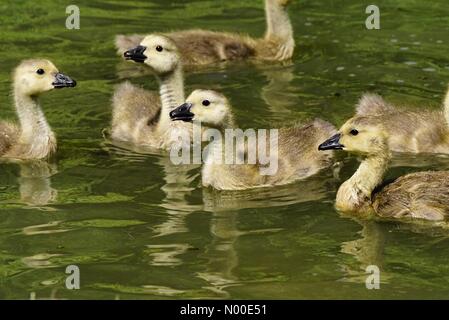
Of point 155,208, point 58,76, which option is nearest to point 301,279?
point 155,208

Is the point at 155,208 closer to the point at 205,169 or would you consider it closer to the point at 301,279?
the point at 205,169

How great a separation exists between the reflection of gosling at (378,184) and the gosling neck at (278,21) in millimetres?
4352

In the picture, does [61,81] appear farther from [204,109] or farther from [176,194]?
[176,194]

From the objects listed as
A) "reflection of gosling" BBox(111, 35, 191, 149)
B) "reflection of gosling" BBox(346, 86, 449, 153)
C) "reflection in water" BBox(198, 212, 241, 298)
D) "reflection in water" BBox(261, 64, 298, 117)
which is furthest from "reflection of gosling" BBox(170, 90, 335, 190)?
"reflection in water" BBox(261, 64, 298, 117)

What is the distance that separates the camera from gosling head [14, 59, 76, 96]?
10.6m

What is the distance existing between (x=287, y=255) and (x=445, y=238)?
3.71 feet

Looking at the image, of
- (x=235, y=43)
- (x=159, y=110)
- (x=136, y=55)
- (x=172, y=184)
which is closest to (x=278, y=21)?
(x=235, y=43)

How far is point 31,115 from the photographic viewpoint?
10.7m

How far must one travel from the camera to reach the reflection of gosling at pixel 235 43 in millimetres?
12927

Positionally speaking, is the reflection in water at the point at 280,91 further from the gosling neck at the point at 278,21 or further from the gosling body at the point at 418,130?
the gosling body at the point at 418,130

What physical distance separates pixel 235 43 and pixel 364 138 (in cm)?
403

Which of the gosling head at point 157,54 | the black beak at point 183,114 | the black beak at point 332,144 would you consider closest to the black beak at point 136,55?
the gosling head at point 157,54

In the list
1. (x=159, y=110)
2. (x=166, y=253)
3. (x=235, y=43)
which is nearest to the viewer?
(x=166, y=253)

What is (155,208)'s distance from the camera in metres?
9.29
